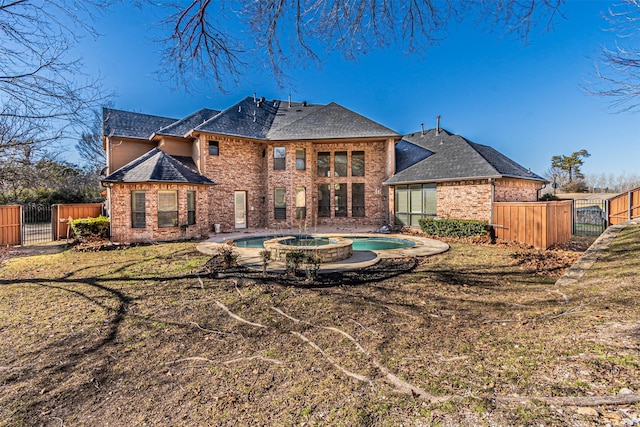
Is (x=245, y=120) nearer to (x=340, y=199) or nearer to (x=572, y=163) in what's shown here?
(x=340, y=199)

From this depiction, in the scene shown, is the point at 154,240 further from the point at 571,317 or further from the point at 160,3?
the point at 571,317

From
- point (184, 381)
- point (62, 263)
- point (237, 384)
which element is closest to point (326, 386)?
point (237, 384)

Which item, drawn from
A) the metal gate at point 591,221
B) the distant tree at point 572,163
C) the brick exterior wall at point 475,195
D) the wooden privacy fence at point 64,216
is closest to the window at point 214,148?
the wooden privacy fence at point 64,216

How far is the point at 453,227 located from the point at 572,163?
125 ft

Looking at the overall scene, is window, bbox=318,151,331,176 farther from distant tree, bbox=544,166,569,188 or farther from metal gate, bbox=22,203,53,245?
distant tree, bbox=544,166,569,188

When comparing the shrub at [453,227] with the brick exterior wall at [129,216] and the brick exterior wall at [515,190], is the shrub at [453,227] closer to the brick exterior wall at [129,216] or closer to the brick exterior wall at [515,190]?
the brick exterior wall at [515,190]

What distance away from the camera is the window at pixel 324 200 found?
1862 cm

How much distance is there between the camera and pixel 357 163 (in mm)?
18500

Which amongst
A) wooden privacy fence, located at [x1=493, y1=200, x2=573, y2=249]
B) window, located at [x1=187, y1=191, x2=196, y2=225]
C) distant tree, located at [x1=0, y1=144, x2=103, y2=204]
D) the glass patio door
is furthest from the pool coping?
the glass patio door

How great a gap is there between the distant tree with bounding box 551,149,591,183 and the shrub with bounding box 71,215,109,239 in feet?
161

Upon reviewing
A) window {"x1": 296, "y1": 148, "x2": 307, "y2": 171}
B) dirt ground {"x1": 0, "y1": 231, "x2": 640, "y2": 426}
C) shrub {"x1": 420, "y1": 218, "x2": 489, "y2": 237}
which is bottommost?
dirt ground {"x1": 0, "y1": 231, "x2": 640, "y2": 426}

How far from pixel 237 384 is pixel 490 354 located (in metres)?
2.70

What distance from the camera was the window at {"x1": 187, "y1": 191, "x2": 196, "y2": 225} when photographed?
13438 mm

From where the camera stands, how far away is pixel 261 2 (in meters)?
3.58
